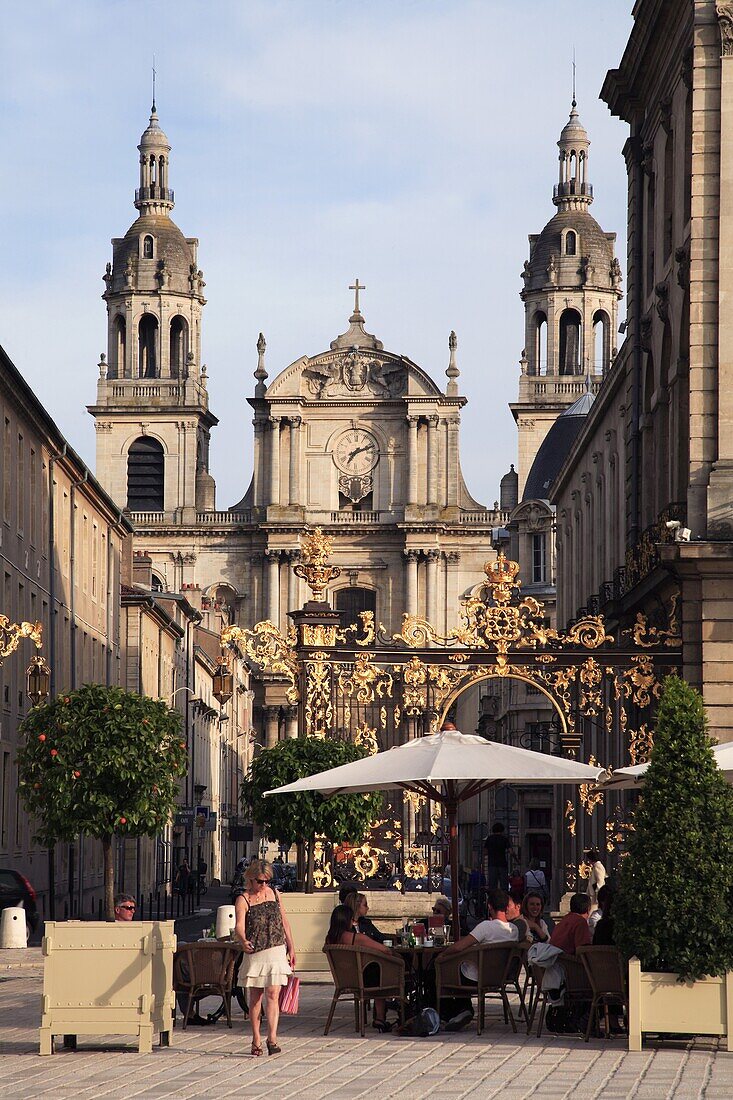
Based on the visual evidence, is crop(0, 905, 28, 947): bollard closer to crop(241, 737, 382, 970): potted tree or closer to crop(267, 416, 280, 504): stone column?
crop(241, 737, 382, 970): potted tree

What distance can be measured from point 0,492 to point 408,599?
182ft

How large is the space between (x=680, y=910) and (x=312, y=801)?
461 inches

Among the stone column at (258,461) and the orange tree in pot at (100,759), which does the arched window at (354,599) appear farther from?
the orange tree in pot at (100,759)

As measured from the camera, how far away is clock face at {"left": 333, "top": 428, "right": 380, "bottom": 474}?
309ft

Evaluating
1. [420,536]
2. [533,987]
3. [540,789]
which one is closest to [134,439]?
[420,536]

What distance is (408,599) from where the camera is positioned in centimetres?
9262

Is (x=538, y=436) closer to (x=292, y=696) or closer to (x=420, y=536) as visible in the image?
(x=420, y=536)

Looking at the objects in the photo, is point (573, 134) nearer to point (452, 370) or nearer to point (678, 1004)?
point (452, 370)

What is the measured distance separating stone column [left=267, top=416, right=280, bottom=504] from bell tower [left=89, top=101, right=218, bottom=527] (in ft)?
13.8

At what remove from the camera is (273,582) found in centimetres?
9312

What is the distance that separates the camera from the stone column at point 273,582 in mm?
93062

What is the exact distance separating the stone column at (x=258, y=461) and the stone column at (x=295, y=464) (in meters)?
1.43

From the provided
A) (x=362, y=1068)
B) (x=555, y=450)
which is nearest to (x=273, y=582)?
(x=555, y=450)

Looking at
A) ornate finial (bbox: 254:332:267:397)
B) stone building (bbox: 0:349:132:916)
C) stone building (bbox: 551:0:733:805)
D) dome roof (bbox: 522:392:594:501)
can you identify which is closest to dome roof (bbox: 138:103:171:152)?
ornate finial (bbox: 254:332:267:397)
